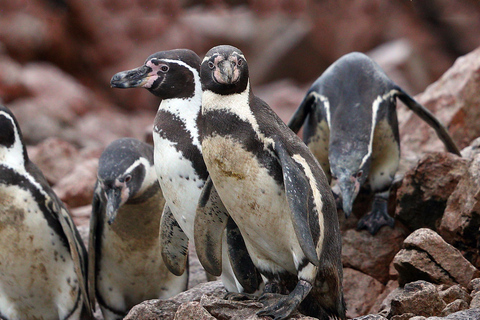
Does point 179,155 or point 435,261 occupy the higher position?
point 179,155

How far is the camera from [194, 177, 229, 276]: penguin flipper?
11.3 ft

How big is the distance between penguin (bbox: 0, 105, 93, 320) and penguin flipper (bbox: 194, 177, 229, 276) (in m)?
1.29

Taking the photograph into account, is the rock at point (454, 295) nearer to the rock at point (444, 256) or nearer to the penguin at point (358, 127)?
the rock at point (444, 256)

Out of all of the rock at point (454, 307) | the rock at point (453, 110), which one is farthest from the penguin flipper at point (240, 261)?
the rock at point (453, 110)

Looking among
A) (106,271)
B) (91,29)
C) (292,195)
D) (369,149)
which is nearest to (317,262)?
(292,195)

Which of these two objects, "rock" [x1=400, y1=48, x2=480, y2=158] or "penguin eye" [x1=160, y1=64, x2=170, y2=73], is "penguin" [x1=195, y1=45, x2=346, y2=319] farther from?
"rock" [x1=400, y1=48, x2=480, y2=158]

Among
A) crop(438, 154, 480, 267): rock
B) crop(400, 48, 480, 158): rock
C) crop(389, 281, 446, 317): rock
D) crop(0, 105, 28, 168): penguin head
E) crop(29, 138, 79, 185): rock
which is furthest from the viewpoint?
crop(29, 138, 79, 185): rock

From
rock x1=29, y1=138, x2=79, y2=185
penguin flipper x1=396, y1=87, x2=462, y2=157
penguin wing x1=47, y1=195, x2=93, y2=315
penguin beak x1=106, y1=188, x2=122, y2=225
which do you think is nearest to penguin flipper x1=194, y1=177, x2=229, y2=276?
penguin beak x1=106, y1=188, x2=122, y2=225

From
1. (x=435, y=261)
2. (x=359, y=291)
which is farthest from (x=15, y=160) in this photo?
(x=435, y=261)

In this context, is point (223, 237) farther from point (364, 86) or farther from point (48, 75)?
point (48, 75)

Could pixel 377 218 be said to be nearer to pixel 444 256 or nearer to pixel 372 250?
pixel 372 250

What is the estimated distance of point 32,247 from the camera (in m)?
4.45

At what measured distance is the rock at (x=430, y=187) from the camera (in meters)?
4.46

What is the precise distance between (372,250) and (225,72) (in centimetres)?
207
